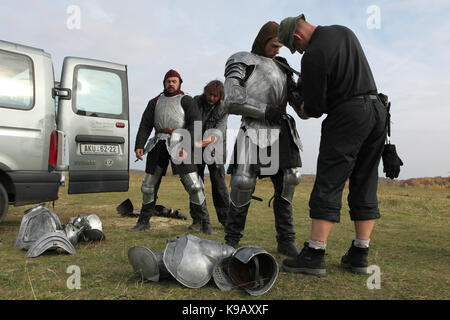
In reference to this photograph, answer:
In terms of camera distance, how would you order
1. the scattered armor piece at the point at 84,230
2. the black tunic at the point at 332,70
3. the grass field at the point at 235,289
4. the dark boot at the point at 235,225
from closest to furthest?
the grass field at the point at 235,289, the black tunic at the point at 332,70, the dark boot at the point at 235,225, the scattered armor piece at the point at 84,230

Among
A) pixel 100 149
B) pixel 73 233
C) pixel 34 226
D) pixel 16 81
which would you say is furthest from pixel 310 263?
pixel 16 81

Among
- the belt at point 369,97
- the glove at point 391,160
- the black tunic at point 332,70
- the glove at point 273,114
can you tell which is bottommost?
the glove at point 391,160

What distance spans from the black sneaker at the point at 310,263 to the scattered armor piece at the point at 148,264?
92 cm

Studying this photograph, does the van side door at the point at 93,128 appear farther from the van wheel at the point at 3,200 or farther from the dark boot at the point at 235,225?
the dark boot at the point at 235,225

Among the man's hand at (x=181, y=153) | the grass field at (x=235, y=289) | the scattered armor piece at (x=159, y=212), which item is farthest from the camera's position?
the scattered armor piece at (x=159, y=212)

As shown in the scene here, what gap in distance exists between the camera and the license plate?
4733 mm

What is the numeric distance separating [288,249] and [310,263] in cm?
63

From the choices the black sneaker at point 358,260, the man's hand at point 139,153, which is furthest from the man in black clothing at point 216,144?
the black sneaker at point 358,260

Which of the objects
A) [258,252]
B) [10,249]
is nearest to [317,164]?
[258,252]

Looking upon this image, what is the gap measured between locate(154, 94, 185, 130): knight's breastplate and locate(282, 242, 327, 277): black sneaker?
251 cm

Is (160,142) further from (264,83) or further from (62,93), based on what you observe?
(264,83)

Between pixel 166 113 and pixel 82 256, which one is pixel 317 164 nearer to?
pixel 82 256

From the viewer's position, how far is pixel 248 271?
2312 mm

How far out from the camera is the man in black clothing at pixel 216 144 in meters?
4.73
